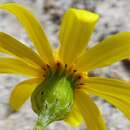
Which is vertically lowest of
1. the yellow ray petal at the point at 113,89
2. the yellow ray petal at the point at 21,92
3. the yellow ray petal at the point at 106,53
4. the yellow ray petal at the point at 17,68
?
the yellow ray petal at the point at 113,89

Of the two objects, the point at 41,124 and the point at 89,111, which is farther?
the point at 89,111

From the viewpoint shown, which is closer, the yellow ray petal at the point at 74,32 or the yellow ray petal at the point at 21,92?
the yellow ray petal at the point at 74,32

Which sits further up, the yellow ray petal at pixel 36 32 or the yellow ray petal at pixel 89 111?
the yellow ray petal at pixel 36 32

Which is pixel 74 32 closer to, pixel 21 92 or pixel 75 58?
pixel 75 58

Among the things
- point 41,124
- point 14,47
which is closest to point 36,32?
point 14,47

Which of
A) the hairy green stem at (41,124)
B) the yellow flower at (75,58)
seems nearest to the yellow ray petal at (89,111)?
the yellow flower at (75,58)

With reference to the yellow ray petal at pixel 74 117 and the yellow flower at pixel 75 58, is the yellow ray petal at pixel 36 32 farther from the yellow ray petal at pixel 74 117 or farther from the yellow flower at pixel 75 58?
the yellow ray petal at pixel 74 117

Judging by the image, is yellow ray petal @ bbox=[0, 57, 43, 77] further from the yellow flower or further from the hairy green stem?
the hairy green stem

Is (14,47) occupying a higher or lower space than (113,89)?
higher
